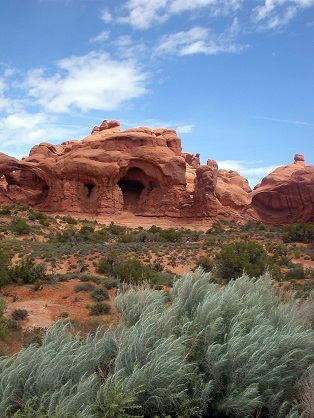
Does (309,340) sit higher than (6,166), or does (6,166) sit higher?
(6,166)

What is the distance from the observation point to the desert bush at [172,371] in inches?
137

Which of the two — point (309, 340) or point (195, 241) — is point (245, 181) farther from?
point (309, 340)

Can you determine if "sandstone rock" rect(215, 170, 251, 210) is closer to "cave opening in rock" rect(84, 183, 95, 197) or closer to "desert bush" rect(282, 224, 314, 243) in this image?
"cave opening in rock" rect(84, 183, 95, 197)

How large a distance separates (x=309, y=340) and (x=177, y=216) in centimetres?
3813

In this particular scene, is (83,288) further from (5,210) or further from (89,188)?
(89,188)

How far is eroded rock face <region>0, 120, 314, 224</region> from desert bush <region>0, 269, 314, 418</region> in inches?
1469

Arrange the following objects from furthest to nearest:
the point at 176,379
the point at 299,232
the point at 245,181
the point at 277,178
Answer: the point at 245,181 → the point at 277,178 → the point at 299,232 → the point at 176,379

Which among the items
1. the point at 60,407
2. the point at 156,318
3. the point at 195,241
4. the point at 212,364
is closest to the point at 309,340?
the point at 212,364

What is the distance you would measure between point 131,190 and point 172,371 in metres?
43.2

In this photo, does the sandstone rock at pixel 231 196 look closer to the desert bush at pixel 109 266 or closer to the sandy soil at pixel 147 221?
the sandy soil at pixel 147 221

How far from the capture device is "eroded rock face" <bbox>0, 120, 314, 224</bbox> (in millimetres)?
42438

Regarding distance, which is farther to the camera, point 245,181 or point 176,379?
point 245,181

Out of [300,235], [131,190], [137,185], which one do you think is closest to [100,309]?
[300,235]

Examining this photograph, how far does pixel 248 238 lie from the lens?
108 feet
